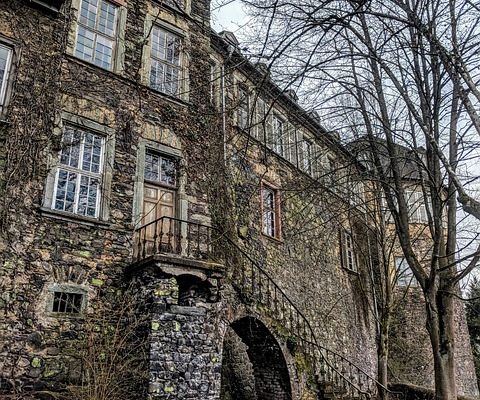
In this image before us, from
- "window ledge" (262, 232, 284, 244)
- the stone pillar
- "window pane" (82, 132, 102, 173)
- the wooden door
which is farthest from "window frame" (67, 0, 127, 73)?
"window ledge" (262, 232, 284, 244)

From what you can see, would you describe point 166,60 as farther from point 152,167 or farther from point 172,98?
point 152,167

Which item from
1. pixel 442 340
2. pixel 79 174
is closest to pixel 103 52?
pixel 79 174

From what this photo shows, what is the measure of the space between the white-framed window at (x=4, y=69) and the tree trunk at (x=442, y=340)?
8.57 m

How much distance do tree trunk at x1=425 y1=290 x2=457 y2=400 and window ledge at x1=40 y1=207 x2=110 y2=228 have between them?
248 inches

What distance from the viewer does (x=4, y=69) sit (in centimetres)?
907

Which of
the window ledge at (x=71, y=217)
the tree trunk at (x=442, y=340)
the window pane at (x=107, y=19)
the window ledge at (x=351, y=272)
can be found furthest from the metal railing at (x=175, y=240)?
the window ledge at (x=351, y=272)

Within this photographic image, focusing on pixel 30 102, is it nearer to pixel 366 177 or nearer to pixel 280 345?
pixel 366 177

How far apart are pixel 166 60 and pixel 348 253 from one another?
39.7ft

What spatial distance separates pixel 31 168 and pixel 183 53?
18.1 ft

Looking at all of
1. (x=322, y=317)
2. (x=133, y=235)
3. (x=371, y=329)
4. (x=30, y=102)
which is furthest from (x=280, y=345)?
(x=371, y=329)

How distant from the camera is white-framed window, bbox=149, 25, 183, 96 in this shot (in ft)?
38.4

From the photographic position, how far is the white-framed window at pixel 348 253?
19.5m

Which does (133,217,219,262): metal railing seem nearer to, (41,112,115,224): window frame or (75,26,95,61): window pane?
(41,112,115,224): window frame

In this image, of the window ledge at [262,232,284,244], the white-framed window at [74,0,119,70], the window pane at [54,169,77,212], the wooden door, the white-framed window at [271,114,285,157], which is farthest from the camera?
the white-framed window at [271,114,285,157]
